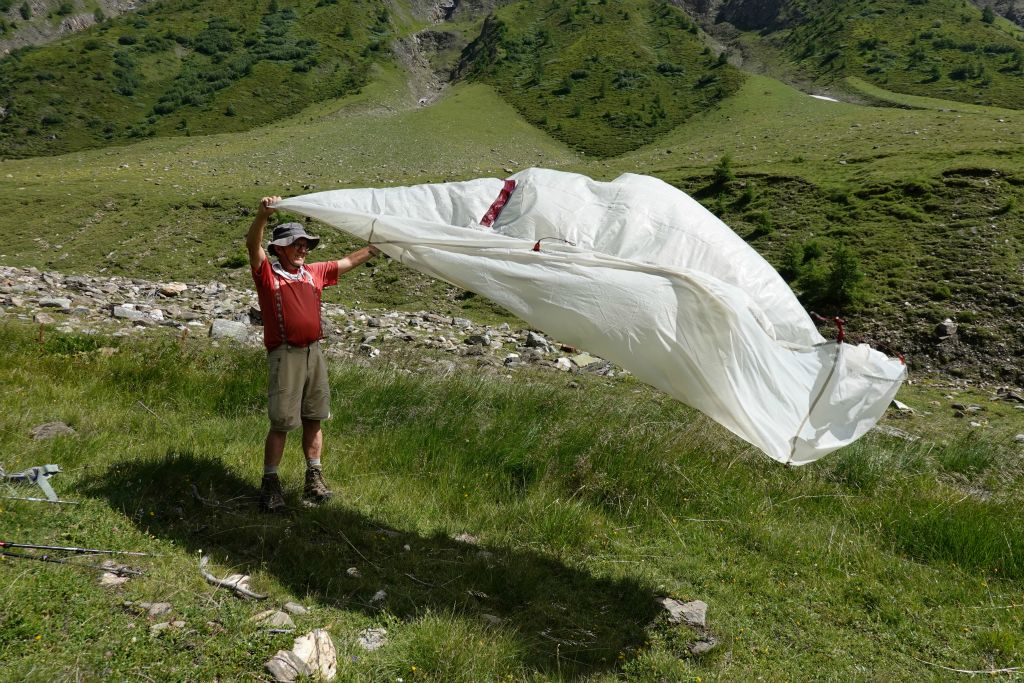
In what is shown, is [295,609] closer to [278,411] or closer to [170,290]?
[278,411]

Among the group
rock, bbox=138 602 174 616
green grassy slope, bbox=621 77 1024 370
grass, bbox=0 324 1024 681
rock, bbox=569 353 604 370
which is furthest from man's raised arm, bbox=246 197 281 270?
green grassy slope, bbox=621 77 1024 370

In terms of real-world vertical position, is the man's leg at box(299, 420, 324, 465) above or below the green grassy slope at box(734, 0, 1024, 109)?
below

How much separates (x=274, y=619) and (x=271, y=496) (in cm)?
146

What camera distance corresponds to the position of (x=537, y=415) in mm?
7328

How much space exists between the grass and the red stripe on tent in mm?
2412

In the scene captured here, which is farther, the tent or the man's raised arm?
the man's raised arm

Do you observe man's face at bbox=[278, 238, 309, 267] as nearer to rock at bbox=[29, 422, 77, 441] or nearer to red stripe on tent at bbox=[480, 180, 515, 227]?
red stripe on tent at bbox=[480, 180, 515, 227]

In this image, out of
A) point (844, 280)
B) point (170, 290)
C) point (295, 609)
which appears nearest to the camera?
point (295, 609)

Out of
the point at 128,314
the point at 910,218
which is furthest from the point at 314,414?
the point at 910,218

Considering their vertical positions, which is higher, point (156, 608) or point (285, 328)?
point (285, 328)

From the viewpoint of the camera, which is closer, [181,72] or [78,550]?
[78,550]

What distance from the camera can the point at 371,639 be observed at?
3.75 metres

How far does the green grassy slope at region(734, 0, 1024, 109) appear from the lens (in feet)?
233

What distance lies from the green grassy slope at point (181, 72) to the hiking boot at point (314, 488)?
83.7 metres
